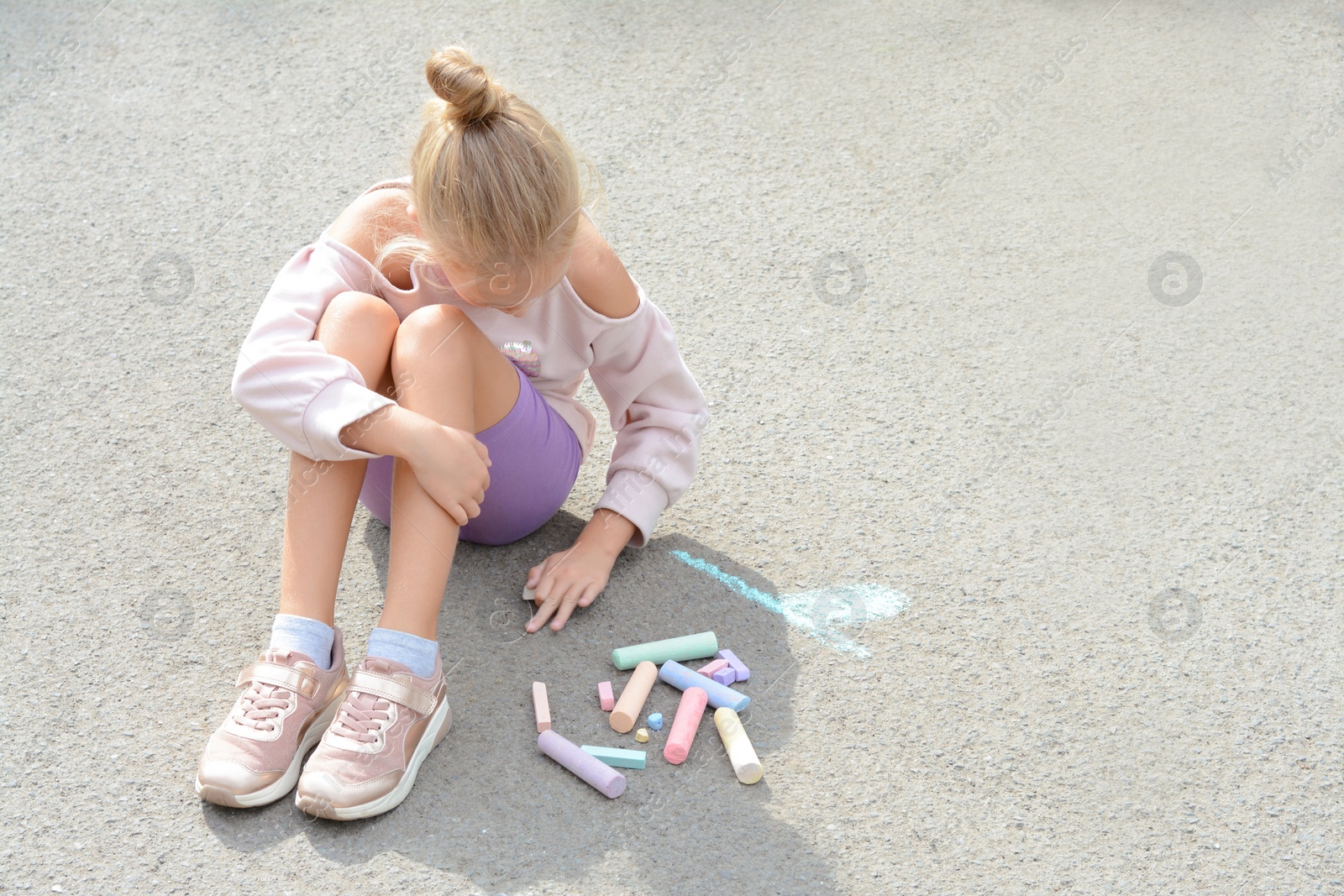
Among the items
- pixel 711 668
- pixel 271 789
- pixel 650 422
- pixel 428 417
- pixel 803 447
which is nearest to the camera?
pixel 271 789

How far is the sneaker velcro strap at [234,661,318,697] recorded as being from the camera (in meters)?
1.92

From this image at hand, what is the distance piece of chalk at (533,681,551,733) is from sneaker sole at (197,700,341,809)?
346 millimetres

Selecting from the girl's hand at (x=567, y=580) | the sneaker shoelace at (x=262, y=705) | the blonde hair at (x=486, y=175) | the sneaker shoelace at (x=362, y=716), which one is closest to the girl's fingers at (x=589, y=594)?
the girl's hand at (x=567, y=580)

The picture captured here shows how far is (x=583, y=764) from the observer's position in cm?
200

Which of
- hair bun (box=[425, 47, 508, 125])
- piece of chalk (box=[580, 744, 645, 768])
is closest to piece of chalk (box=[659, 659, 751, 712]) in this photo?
piece of chalk (box=[580, 744, 645, 768])

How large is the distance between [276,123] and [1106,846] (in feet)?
10.1

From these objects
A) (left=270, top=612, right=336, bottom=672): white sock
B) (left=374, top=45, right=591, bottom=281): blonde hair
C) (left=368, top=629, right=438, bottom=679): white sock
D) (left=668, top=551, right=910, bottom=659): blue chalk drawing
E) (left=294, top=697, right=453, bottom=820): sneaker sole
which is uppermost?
(left=374, top=45, right=591, bottom=281): blonde hair

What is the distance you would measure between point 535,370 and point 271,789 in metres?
0.89

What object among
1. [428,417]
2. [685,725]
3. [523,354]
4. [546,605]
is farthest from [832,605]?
[428,417]

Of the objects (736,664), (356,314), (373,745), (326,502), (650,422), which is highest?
(356,314)

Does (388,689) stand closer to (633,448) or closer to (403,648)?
(403,648)

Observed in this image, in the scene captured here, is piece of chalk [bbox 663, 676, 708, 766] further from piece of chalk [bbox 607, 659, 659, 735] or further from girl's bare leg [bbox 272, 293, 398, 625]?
girl's bare leg [bbox 272, 293, 398, 625]

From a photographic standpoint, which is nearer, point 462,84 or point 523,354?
point 462,84

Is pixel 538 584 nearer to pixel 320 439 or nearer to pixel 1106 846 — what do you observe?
pixel 320 439
